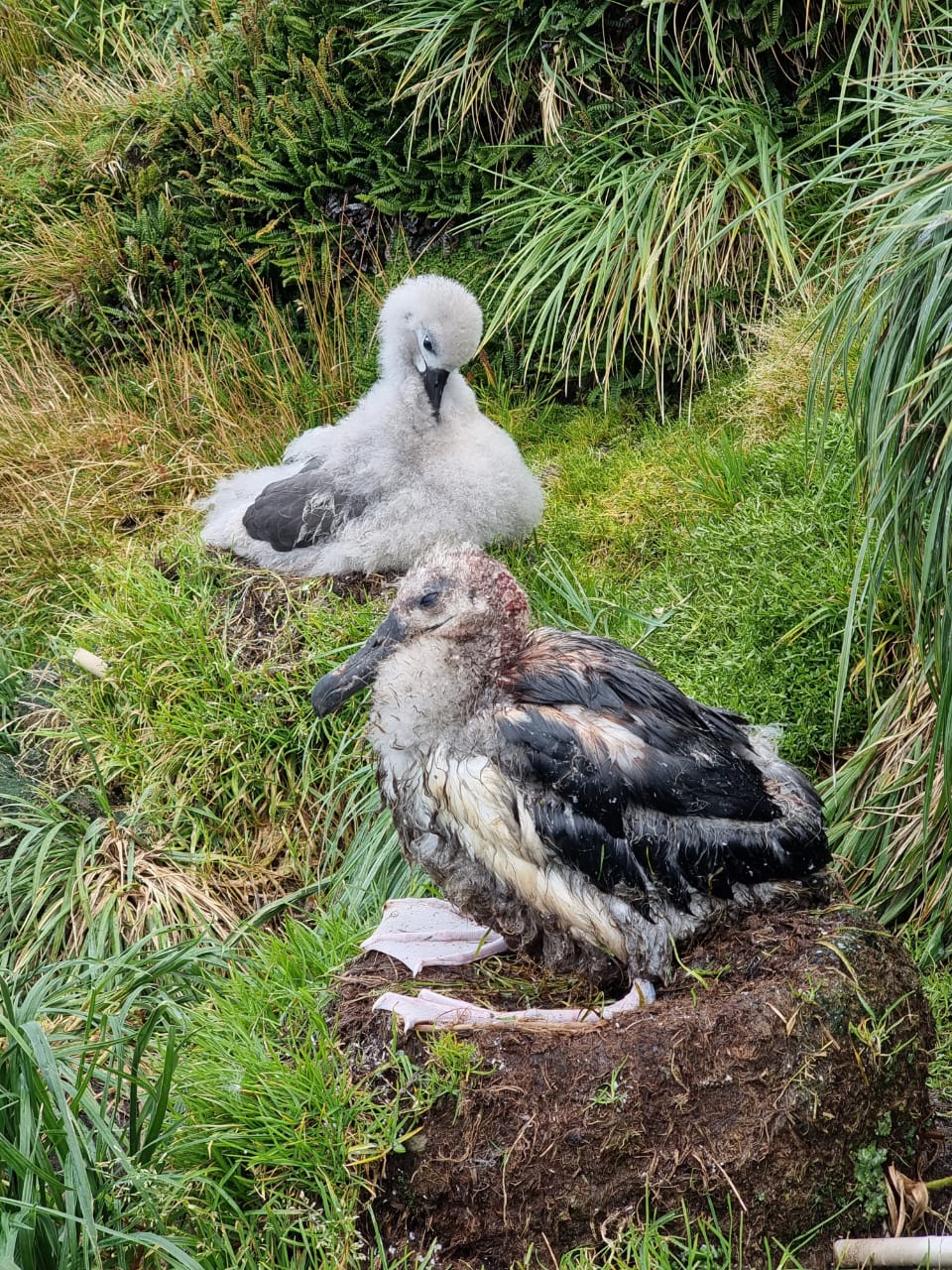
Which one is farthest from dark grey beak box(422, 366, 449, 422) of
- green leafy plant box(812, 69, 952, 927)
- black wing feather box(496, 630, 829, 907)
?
black wing feather box(496, 630, 829, 907)

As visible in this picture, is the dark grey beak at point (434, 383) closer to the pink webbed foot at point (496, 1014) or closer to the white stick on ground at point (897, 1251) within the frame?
the pink webbed foot at point (496, 1014)

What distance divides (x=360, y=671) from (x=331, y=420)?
3729mm

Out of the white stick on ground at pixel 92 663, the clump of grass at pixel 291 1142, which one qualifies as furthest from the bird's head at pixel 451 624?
the white stick on ground at pixel 92 663

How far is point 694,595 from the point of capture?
557cm

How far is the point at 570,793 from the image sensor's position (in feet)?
11.5

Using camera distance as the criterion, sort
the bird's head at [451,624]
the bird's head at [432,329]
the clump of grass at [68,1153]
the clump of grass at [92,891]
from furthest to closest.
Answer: the bird's head at [432,329]
the clump of grass at [92,891]
the bird's head at [451,624]
the clump of grass at [68,1153]

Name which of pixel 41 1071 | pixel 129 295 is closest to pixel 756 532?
pixel 41 1071

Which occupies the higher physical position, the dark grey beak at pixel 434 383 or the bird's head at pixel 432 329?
the bird's head at pixel 432 329

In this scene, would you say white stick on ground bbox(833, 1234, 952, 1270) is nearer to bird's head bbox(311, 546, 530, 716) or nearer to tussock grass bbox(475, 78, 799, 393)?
bird's head bbox(311, 546, 530, 716)

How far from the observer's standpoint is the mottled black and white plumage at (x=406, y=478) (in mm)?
5949

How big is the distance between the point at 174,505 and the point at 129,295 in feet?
6.07

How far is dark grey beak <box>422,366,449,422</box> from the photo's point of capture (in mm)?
6121

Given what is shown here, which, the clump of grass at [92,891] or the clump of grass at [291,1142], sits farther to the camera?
the clump of grass at [92,891]

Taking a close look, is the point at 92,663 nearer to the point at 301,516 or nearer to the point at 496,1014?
the point at 301,516
